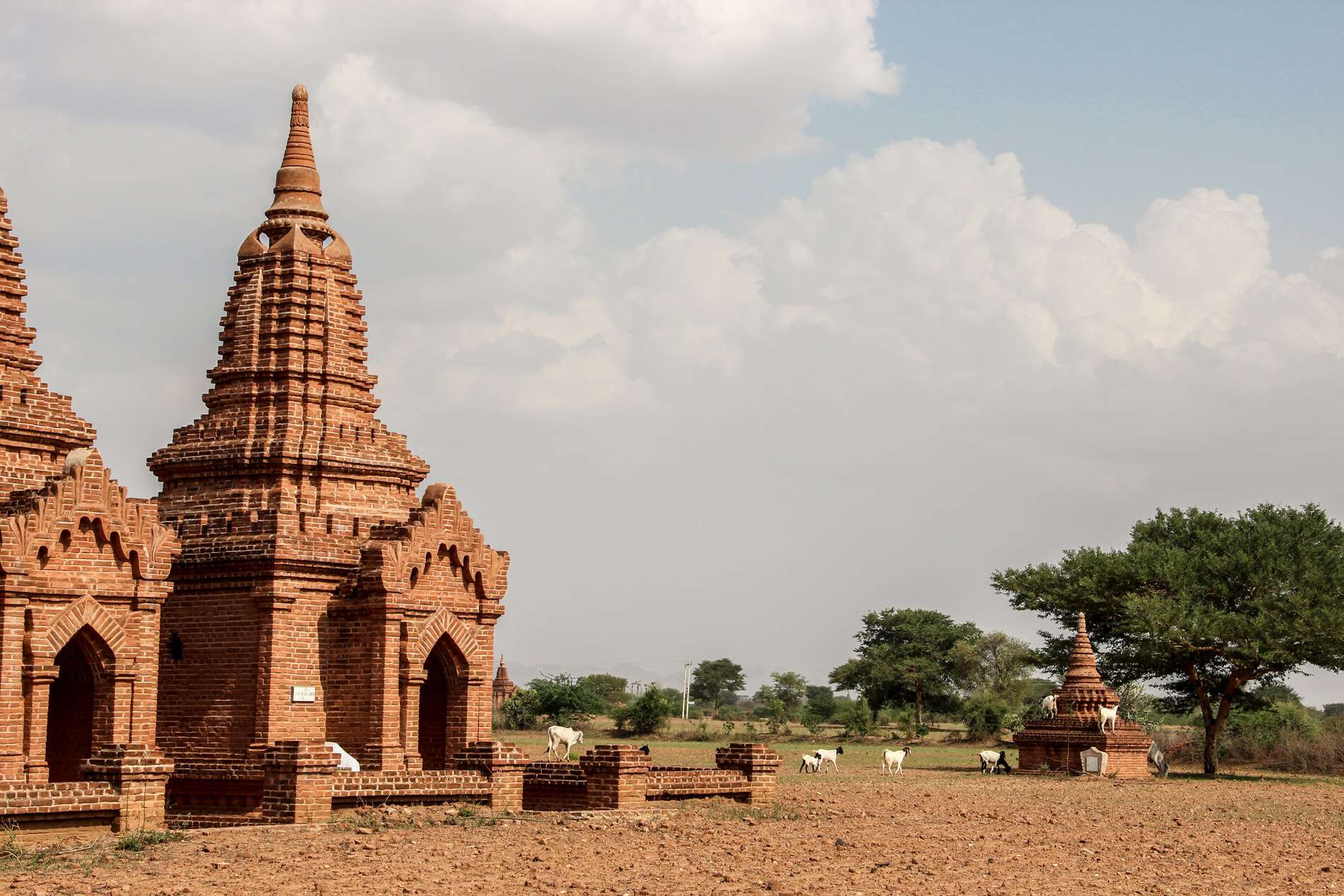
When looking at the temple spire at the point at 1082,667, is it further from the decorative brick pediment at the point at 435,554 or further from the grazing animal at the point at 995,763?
the decorative brick pediment at the point at 435,554

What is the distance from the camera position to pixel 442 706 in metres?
25.9

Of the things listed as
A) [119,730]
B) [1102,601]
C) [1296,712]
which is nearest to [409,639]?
[119,730]

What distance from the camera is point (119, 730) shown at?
21281 mm

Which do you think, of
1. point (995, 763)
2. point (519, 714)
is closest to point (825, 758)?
point (995, 763)

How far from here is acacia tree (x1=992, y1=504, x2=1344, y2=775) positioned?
141 ft

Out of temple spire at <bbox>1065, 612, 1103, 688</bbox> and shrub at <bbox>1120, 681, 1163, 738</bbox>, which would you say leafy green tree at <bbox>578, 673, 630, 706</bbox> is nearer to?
shrub at <bbox>1120, 681, 1163, 738</bbox>

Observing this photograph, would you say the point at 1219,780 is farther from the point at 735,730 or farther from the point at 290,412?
the point at 735,730

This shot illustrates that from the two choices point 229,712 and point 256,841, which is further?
point 229,712

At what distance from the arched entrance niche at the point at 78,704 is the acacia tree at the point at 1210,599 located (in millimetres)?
28760

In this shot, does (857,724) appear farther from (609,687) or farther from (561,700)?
(609,687)

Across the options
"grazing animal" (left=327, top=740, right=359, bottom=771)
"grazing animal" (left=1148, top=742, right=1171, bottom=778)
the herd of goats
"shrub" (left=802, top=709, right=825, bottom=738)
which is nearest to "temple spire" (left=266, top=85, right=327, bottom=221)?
"grazing animal" (left=327, top=740, right=359, bottom=771)

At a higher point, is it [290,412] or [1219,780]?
[290,412]

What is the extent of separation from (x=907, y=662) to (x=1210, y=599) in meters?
45.1

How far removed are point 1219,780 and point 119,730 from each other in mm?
28172
